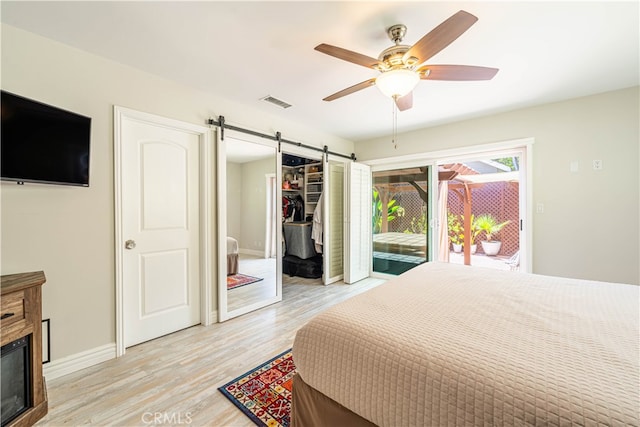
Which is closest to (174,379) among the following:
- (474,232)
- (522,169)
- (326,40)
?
(326,40)

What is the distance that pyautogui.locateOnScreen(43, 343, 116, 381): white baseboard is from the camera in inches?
72.2

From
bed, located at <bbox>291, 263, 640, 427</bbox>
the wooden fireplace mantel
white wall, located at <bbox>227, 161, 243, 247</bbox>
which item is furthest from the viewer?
white wall, located at <bbox>227, 161, 243, 247</bbox>

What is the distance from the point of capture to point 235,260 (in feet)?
11.1

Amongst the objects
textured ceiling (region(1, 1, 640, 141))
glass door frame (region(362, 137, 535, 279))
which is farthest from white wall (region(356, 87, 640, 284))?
textured ceiling (region(1, 1, 640, 141))

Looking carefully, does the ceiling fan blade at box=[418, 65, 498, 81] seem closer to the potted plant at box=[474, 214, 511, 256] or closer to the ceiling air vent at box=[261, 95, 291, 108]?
the ceiling air vent at box=[261, 95, 291, 108]

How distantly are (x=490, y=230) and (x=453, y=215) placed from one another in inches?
35.6

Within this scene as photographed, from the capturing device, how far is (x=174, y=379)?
6.06 ft

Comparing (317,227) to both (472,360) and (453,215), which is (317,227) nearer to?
(472,360)

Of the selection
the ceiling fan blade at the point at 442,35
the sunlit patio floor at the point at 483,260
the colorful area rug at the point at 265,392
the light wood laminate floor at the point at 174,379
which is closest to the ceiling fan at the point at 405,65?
the ceiling fan blade at the point at 442,35

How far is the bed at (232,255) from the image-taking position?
3.09 m

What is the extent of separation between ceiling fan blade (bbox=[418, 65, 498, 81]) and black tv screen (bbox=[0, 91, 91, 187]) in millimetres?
2387

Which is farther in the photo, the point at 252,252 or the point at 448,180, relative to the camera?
the point at 448,180

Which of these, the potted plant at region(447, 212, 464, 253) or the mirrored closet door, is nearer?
the mirrored closet door

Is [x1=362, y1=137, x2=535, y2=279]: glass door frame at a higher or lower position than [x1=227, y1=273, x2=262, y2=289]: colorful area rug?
higher
